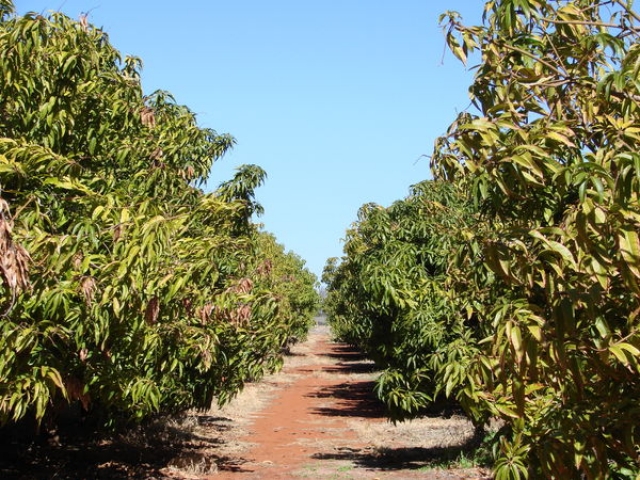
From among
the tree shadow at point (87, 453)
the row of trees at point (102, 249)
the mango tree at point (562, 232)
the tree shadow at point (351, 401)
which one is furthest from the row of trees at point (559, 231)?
the tree shadow at point (351, 401)

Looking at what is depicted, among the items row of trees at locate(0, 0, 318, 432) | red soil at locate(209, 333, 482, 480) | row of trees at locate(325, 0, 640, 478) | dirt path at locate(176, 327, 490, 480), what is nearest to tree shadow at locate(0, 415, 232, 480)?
dirt path at locate(176, 327, 490, 480)

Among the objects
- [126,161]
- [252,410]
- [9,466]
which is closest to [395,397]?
[126,161]

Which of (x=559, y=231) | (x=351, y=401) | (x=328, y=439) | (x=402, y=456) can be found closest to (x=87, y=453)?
(x=402, y=456)

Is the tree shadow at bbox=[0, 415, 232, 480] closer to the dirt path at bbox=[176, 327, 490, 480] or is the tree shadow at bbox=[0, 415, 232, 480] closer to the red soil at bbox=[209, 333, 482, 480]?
the dirt path at bbox=[176, 327, 490, 480]

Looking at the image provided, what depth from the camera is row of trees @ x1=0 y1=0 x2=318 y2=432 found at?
16.9 feet

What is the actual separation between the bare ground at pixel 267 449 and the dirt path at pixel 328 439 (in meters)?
0.02

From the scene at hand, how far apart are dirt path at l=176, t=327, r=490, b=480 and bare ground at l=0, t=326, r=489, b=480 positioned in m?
0.02

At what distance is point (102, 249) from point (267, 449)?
11448mm

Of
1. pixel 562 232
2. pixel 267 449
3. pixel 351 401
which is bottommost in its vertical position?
pixel 267 449

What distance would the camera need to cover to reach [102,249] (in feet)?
20.4

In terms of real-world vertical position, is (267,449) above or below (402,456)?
below

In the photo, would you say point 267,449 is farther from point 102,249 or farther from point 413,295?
point 102,249

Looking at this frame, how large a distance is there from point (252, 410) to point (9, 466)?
1290cm

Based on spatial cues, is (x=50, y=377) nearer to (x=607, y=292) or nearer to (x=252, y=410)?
(x=607, y=292)
